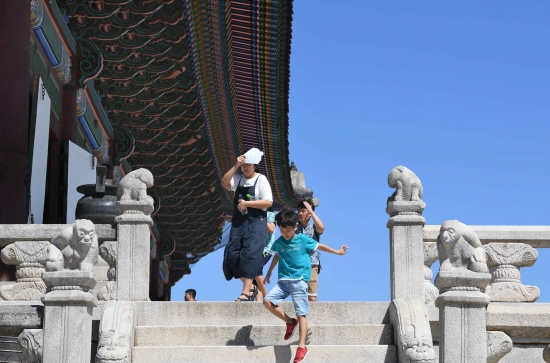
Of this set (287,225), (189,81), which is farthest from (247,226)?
(189,81)

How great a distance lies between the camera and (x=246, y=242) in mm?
9945

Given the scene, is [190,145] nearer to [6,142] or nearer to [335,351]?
[6,142]

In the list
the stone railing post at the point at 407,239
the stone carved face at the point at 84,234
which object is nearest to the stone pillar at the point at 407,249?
the stone railing post at the point at 407,239

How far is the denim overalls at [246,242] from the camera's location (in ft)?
32.5

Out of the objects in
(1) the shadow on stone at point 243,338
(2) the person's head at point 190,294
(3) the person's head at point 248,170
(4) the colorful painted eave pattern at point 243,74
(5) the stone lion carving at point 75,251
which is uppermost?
(4) the colorful painted eave pattern at point 243,74

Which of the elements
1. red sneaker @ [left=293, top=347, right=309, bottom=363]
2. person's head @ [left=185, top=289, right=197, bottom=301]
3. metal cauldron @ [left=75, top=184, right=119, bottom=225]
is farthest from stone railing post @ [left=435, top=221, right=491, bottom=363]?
person's head @ [left=185, top=289, right=197, bottom=301]

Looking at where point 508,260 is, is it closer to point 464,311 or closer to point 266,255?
point 464,311

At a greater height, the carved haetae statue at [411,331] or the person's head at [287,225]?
the person's head at [287,225]

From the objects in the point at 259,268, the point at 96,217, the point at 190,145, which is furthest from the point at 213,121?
the point at 259,268

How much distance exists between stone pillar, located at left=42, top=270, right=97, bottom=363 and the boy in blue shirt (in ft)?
4.59

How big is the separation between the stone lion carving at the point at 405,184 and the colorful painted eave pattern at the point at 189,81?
3995 millimetres

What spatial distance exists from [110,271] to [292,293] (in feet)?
5.30

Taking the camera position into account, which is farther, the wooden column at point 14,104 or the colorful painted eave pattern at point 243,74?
the colorful painted eave pattern at point 243,74

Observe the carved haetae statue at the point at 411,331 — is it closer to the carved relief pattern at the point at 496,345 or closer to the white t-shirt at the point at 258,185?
the carved relief pattern at the point at 496,345
